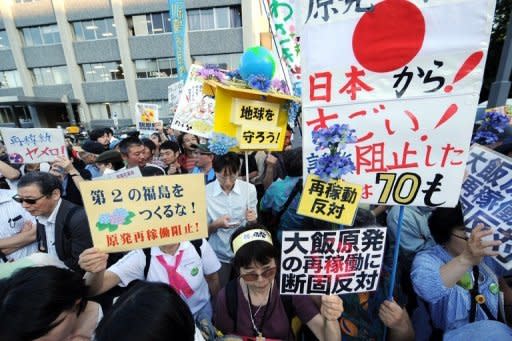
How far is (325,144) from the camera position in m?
1.40

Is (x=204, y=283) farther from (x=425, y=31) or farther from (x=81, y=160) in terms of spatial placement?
(x=81, y=160)

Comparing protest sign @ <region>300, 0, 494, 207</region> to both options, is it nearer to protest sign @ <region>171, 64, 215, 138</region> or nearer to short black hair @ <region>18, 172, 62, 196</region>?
short black hair @ <region>18, 172, 62, 196</region>

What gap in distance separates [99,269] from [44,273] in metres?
0.33

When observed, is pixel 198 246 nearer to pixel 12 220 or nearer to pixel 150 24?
pixel 12 220

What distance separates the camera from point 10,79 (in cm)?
2325

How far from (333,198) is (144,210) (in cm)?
112

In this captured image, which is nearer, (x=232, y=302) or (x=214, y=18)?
(x=232, y=302)

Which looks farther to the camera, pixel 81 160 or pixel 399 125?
pixel 81 160

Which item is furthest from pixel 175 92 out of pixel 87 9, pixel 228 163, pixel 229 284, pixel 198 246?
pixel 87 9

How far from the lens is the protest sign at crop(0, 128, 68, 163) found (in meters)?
3.44

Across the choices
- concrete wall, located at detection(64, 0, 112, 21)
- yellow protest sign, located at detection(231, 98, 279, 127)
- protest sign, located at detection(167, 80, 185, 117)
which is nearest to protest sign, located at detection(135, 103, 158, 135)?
protest sign, located at detection(167, 80, 185, 117)

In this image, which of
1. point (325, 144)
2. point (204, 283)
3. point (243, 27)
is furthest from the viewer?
point (243, 27)

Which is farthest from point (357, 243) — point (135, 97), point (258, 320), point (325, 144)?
point (135, 97)

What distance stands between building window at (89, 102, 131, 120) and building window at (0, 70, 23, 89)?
23.9ft
